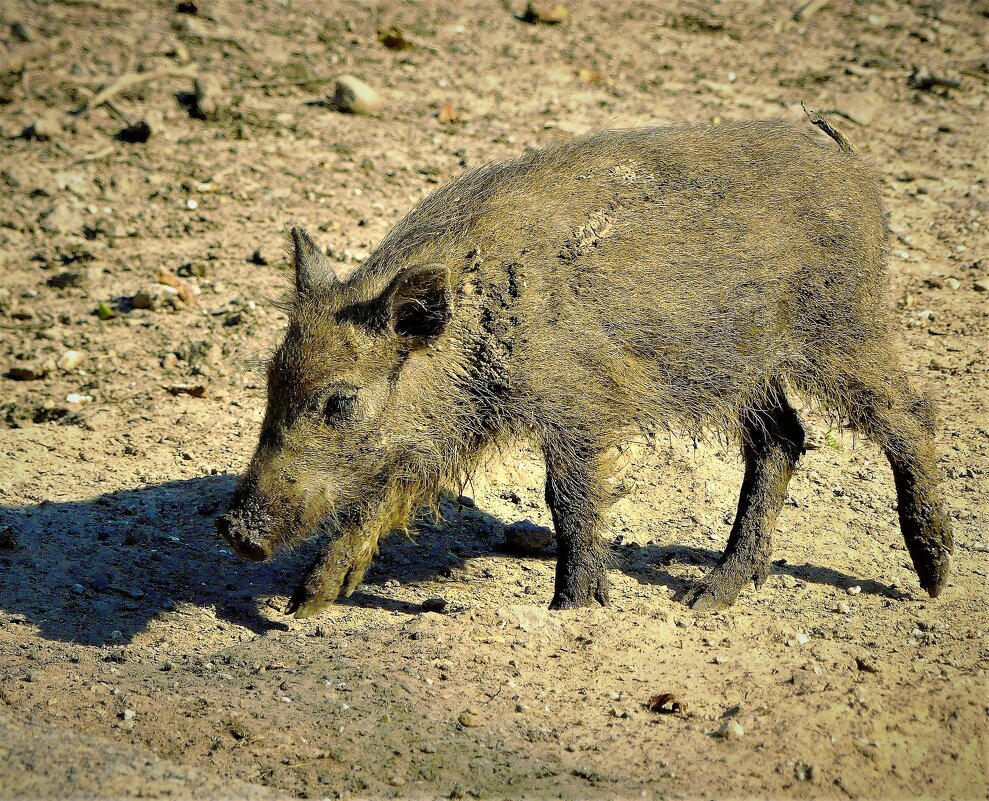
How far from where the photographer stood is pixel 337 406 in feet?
15.3

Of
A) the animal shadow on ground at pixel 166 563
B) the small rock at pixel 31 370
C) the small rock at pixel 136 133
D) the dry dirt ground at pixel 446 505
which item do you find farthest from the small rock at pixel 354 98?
the animal shadow on ground at pixel 166 563

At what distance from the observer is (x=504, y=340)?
15.6 ft

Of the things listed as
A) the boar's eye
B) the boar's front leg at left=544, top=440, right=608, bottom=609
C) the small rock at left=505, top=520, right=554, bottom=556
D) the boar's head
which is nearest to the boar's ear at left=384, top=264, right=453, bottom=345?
the boar's head

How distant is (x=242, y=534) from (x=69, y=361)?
3.29 meters

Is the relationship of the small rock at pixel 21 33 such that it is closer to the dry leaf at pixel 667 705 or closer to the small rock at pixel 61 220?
the small rock at pixel 61 220

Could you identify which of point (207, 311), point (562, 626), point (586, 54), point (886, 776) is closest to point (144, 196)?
point (207, 311)

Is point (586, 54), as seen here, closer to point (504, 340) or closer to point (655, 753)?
point (504, 340)

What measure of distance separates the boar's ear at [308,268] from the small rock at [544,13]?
7.21m

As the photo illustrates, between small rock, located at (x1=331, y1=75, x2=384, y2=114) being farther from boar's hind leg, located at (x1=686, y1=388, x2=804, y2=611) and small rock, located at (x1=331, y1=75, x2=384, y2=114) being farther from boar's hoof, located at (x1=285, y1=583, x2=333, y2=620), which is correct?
boar's hoof, located at (x1=285, y1=583, x2=333, y2=620)

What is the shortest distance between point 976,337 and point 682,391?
3.63 metres

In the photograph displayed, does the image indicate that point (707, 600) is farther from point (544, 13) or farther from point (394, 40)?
point (544, 13)

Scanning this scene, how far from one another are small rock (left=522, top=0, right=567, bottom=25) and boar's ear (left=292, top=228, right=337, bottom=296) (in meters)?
7.21

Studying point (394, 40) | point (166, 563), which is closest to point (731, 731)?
point (166, 563)

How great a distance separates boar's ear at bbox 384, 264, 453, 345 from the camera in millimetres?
4523
